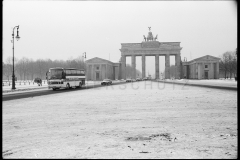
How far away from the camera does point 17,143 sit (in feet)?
22.8

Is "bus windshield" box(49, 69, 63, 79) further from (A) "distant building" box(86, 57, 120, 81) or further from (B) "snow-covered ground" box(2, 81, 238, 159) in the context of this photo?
(A) "distant building" box(86, 57, 120, 81)

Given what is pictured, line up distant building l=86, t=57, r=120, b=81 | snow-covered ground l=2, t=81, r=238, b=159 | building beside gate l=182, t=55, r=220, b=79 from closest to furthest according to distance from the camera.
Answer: snow-covered ground l=2, t=81, r=238, b=159 → building beside gate l=182, t=55, r=220, b=79 → distant building l=86, t=57, r=120, b=81

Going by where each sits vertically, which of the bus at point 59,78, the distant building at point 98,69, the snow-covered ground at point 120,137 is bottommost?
the snow-covered ground at point 120,137

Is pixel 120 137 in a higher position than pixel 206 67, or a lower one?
lower

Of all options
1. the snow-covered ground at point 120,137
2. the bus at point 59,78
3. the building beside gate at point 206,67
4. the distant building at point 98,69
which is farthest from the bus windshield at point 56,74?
the building beside gate at point 206,67

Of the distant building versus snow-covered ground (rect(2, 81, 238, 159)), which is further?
the distant building

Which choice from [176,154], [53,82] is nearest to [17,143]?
[176,154]

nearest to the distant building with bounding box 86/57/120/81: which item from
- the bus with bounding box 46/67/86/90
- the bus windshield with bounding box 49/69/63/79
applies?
the bus with bounding box 46/67/86/90

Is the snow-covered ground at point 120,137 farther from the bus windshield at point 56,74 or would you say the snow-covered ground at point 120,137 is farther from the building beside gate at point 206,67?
the building beside gate at point 206,67

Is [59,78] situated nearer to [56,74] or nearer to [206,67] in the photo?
[56,74]

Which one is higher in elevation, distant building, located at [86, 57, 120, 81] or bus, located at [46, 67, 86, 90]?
distant building, located at [86, 57, 120, 81]

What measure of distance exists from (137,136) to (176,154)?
2.02m

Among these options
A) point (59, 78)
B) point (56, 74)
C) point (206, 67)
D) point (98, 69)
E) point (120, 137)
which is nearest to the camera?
point (120, 137)

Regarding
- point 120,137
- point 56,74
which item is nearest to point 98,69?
point 56,74
